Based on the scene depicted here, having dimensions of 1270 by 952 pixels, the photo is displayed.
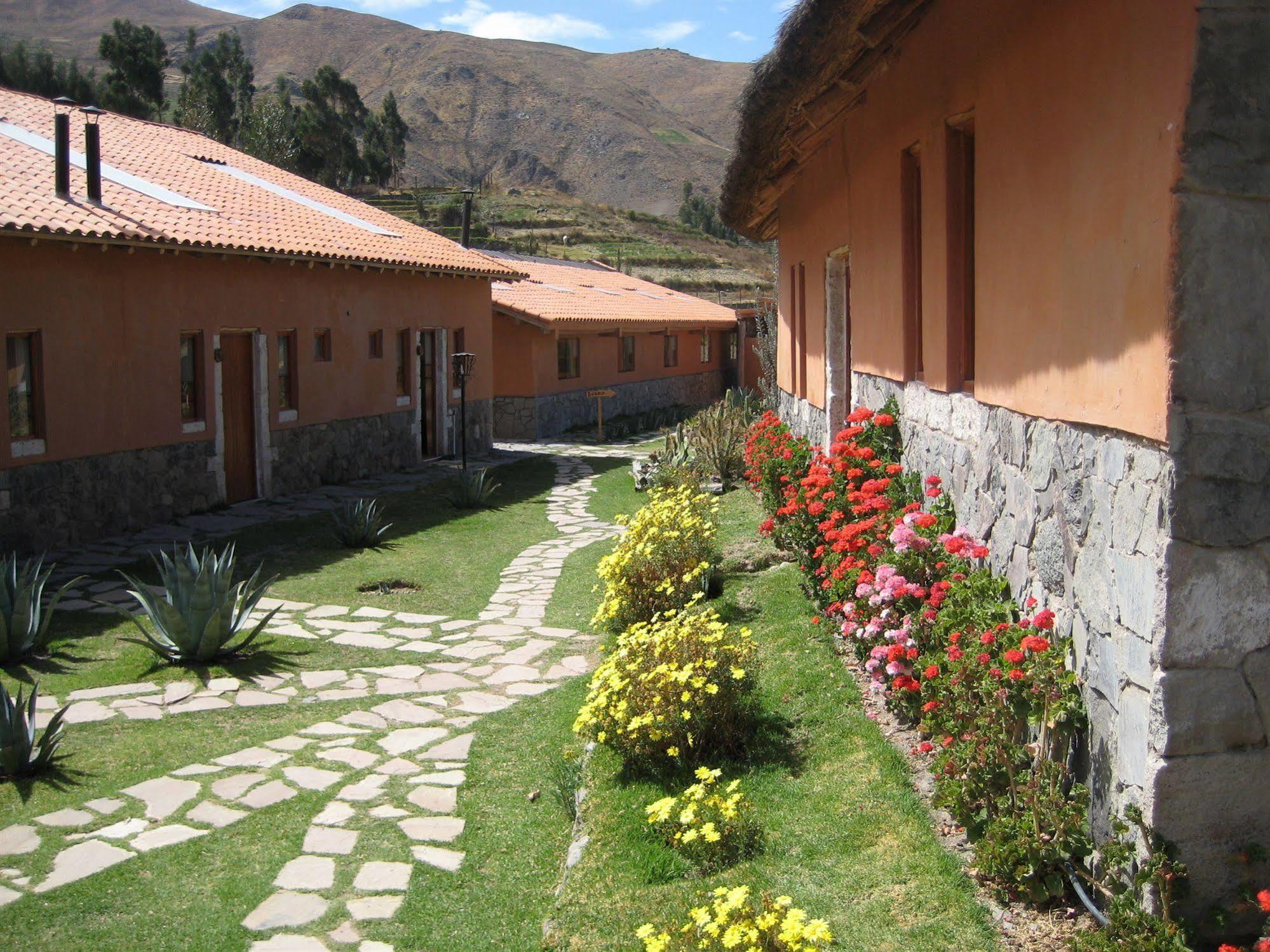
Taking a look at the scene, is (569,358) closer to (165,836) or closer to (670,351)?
(670,351)

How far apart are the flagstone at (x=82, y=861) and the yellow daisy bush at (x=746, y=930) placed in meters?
2.50

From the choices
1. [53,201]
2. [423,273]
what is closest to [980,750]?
[53,201]

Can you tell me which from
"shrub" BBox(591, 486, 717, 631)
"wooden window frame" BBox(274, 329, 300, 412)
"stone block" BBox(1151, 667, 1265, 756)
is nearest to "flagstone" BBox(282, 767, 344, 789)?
"shrub" BBox(591, 486, 717, 631)

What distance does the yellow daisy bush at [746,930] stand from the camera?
303 centimetres

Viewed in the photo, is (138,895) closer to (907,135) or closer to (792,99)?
(792,99)

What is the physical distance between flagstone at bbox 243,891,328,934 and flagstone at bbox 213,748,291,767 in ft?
4.70

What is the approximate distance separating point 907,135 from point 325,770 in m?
4.71

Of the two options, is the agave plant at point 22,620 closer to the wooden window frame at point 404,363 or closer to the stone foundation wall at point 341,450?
the stone foundation wall at point 341,450

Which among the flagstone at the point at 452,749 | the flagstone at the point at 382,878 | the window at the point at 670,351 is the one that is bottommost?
the flagstone at the point at 382,878

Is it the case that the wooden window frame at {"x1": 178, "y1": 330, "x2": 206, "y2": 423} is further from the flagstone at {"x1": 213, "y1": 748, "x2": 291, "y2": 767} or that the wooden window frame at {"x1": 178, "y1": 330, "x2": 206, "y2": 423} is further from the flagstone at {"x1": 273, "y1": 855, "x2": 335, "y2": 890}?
the flagstone at {"x1": 273, "y1": 855, "x2": 335, "y2": 890}

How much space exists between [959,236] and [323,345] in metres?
11.7

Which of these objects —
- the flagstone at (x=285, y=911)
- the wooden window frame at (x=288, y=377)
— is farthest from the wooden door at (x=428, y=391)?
the flagstone at (x=285, y=911)

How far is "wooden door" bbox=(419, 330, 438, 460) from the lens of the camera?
735 inches

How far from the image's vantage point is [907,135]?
6492mm
